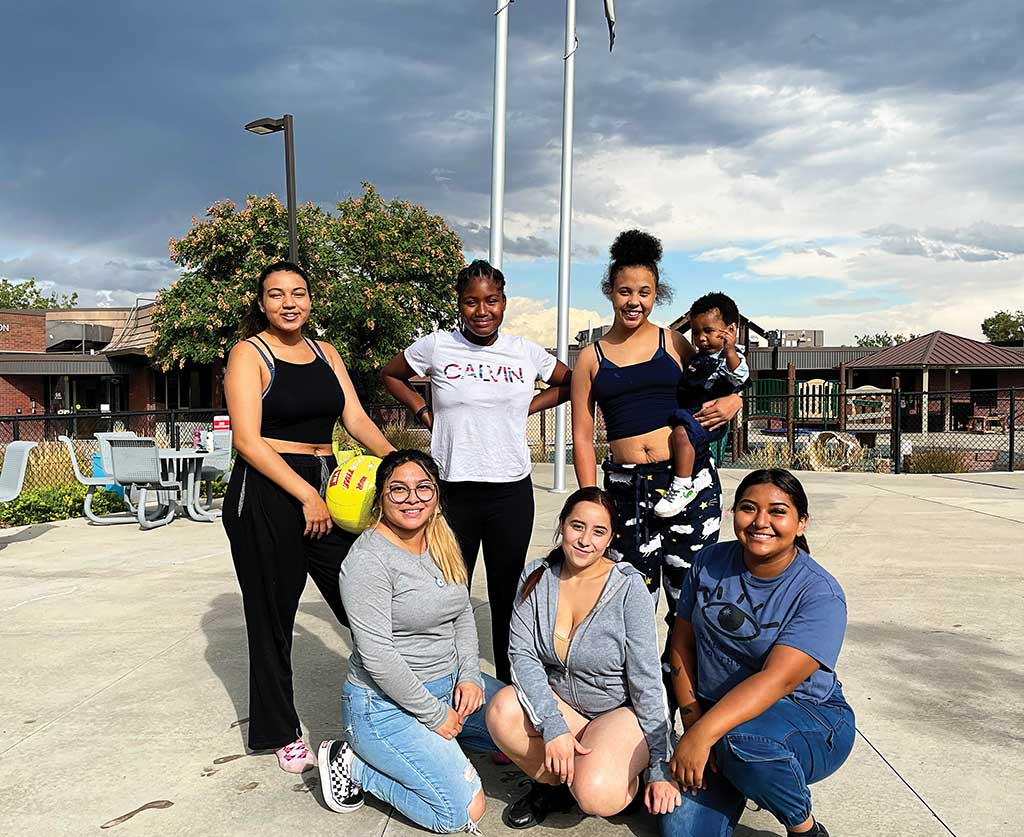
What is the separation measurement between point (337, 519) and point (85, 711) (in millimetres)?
1729

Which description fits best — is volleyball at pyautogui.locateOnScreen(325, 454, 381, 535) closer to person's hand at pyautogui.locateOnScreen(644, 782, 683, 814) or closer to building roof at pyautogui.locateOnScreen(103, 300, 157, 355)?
person's hand at pyautogui.locateOnScreen(644, 782, 683, 814)

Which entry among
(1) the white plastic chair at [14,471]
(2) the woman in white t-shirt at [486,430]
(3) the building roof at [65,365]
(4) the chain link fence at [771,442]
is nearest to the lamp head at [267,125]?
(4) the chain link fence at [771,442]

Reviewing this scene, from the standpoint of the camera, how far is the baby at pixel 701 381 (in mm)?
3301

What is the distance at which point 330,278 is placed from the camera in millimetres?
27250

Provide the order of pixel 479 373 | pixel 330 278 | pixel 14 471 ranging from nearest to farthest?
pixel 479 373 → pixel 14 471 → pixel 330 278

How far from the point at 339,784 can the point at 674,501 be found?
1532mm

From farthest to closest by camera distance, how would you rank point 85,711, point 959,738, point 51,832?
point 85,711, point 959,738, point 51,832

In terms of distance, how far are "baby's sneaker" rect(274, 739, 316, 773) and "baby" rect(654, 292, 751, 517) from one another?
63.6 inches

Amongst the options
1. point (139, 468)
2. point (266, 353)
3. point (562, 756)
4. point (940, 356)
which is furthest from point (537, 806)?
point (940, 356)

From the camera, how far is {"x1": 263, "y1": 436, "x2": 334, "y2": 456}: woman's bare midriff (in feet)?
11.2

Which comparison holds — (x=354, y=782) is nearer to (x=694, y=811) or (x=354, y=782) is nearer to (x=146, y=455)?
(x=694, y=811)

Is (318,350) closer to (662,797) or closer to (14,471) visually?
(662,797)

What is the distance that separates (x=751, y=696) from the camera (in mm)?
2617

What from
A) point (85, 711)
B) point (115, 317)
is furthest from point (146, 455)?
point (115, 317)
